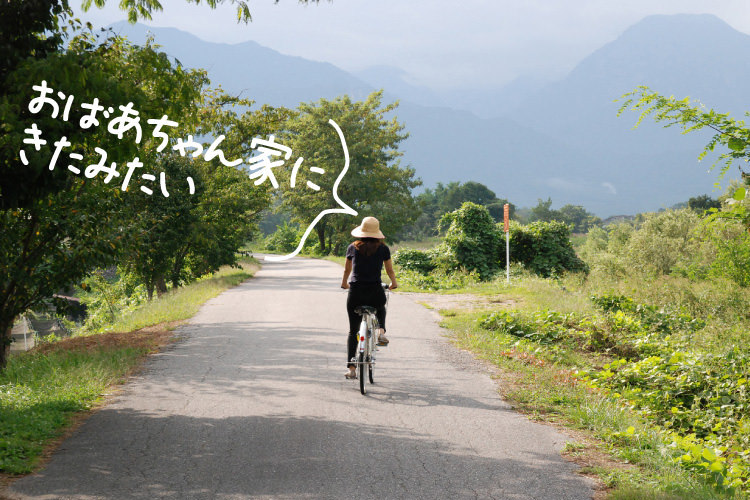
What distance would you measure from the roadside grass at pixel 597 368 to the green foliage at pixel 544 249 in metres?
7.66

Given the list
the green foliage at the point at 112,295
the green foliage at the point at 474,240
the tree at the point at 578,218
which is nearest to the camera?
the green foliage at the point at 474,240

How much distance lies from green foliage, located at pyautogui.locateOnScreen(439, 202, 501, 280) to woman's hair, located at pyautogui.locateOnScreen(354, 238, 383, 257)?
1896 centimetres

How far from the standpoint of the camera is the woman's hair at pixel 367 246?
8.16 meters

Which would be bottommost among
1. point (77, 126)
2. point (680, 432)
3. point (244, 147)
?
point (680, 432)

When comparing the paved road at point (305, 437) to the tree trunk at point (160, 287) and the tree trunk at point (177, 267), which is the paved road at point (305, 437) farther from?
the tree trunk at point (160, 287)

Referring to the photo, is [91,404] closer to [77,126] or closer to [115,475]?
[115,475]

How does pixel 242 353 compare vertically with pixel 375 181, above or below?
below

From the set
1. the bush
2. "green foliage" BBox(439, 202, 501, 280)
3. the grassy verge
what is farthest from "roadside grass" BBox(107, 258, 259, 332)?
the bush

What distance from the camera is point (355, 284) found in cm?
820

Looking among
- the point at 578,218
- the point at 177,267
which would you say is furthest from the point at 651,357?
the point at 578,218

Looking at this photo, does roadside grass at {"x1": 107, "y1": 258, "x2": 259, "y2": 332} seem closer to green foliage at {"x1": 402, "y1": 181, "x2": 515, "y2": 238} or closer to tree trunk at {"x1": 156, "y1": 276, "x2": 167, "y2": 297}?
tree trunk at {"x1": 156, "y1": 276, "x2": 167, "y2": 297}

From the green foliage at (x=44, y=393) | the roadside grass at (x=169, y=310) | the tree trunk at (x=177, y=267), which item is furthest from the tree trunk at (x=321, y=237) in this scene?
the green foliage at (x=44, y=393)

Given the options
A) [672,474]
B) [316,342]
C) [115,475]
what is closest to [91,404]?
[115,475]

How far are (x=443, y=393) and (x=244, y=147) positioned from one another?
26.6m
